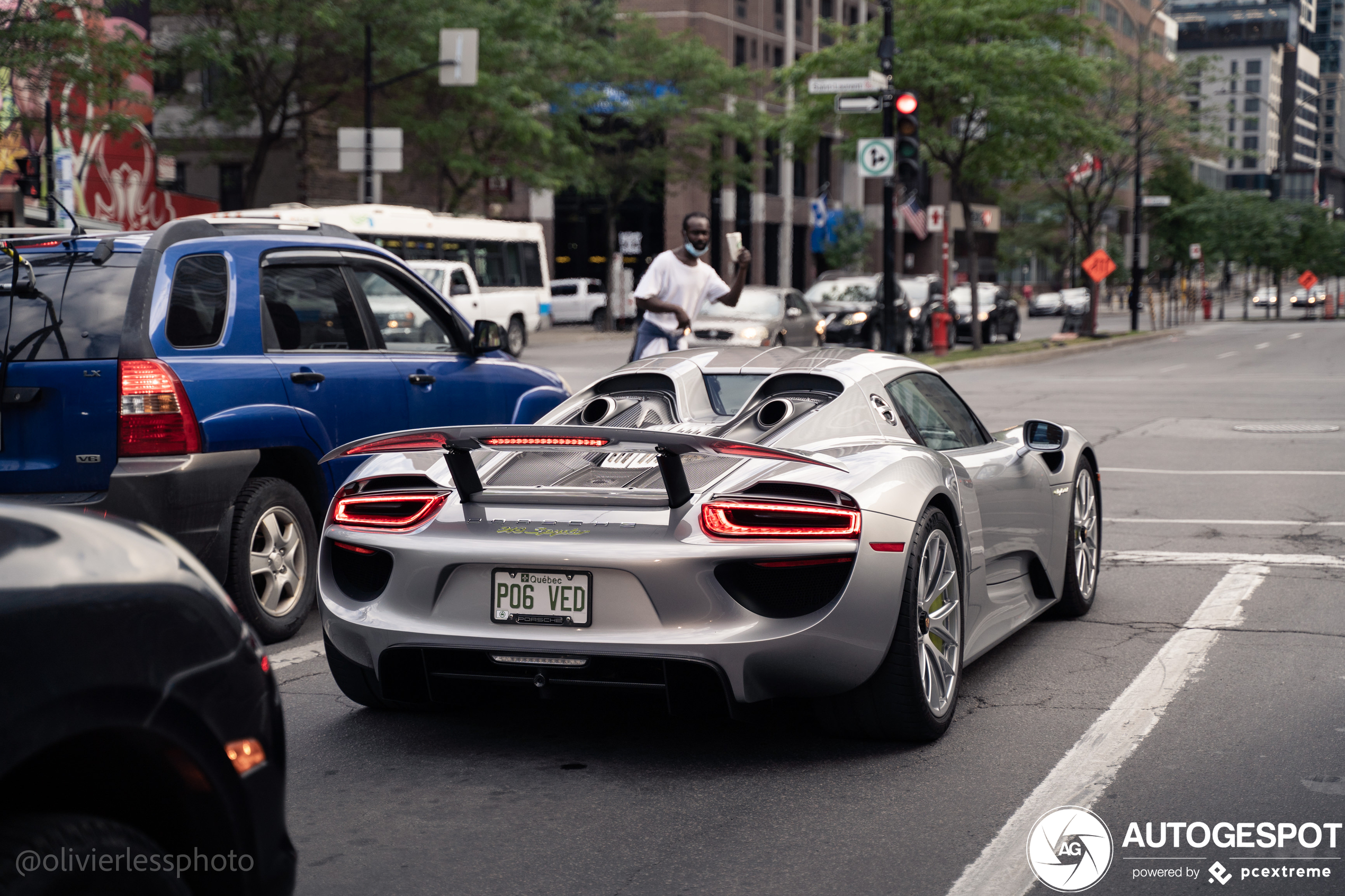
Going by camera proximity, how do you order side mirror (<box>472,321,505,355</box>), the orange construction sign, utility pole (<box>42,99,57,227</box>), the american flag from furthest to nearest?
the orange construction sign → the american flag → utility pole (<box>42,99,57,227</box>) → side mirror (<box>472,321,505,355</box>)

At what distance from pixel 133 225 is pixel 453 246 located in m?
9.33

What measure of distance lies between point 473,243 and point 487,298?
5.19 ft

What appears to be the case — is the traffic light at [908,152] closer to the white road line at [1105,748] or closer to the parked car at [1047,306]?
the white road line at [1105,748]

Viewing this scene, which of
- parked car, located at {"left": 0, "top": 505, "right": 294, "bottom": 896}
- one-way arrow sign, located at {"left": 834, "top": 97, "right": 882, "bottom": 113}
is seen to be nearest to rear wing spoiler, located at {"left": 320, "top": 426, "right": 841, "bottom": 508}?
parked car, located at {"left": 0, "top": 505, "right": 294, "bottom": 896}

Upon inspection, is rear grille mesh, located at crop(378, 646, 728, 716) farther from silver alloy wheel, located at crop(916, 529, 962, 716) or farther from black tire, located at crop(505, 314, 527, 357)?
black tire, located at crop(505, 314, 527, 357)

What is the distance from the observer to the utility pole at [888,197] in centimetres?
2384

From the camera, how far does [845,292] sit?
105 feet

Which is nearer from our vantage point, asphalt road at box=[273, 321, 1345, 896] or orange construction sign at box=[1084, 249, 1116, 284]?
asphalt road at box=[273, 321, 1345, 896]

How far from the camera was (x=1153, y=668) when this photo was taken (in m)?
6.17

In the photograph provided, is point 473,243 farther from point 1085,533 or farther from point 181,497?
point 181,497

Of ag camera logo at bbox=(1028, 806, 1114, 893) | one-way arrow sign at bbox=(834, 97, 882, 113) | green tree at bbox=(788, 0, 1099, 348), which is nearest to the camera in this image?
ag camera logo at bbox=(1028, 806, 1114, 893)

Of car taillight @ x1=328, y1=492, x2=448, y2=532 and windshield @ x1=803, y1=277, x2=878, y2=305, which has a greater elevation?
windshield @ x1=803, y1=277, x2=878, y2=305

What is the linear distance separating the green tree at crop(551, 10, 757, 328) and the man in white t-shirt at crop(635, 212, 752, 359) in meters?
40.7

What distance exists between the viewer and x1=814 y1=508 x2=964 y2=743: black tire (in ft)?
15.9
